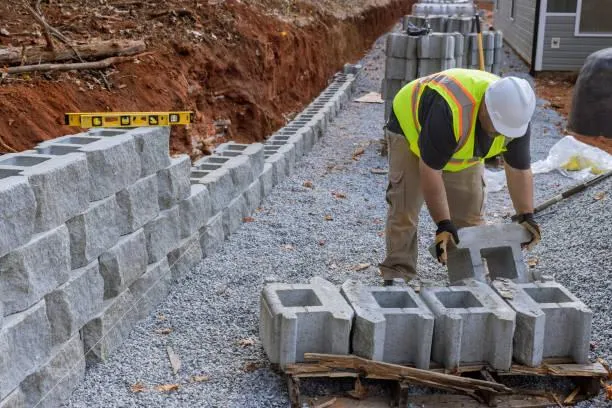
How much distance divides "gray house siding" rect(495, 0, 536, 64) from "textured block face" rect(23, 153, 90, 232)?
1660 cm

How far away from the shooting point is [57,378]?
154 inches

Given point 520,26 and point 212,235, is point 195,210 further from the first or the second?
point 520,26

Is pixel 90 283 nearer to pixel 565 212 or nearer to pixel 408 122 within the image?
pixel 408 122

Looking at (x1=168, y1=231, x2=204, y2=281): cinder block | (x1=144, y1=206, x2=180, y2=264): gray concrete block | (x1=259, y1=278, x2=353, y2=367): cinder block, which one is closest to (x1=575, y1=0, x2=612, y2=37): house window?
(x1=168, y1=231, x2=204, y2=281): cinder block

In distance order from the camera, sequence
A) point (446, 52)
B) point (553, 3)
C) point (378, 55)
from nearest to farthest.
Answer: point (446, 52), point (553, 3), point (378, 55)

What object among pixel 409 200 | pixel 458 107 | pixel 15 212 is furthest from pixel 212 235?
pixel 15 212

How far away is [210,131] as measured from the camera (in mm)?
8805

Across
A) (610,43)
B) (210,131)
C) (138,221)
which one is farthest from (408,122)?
(610,43)

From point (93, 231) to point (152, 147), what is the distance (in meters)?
1.01

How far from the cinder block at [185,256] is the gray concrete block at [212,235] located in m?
0.09

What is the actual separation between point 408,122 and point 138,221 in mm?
1936

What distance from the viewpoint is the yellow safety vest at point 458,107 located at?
446 cm

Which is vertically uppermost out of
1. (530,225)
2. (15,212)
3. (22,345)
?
(15,212)

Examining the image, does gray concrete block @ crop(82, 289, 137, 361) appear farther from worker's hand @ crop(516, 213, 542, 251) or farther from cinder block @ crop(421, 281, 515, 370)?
worker's hand @ crop(516, 213, 542, 251)
